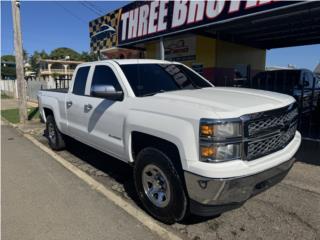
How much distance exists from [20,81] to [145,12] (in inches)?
223

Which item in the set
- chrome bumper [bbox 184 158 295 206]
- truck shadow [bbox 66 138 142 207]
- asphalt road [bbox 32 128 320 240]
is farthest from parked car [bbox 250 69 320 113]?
chrome bumper [bbox 184 158 295 206]

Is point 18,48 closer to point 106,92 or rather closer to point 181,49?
point 181,49

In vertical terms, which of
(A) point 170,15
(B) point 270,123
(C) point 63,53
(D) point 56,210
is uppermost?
(C) point 63,53

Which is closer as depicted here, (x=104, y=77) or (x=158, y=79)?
(x=158, y=79)

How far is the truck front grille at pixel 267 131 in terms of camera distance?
2904 mm

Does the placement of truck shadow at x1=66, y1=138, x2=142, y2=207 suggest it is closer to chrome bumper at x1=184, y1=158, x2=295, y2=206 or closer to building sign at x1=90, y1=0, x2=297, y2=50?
chrome bumper at x1=184, y1=158, x2=295, y2=206

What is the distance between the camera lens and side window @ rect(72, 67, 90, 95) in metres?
5.37

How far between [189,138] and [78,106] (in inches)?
118

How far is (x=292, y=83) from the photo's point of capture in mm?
8336

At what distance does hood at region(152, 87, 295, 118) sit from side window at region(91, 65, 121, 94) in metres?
0.92

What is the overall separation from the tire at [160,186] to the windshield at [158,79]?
37.9 inches

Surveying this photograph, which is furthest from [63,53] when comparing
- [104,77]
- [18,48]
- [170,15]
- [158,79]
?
[158,79]

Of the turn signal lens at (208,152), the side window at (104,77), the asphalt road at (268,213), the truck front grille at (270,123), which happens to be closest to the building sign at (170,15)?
the truck front grille at (270,123)

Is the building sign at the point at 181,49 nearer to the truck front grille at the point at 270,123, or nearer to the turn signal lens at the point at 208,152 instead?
the truck front grille at the point at 270,123
